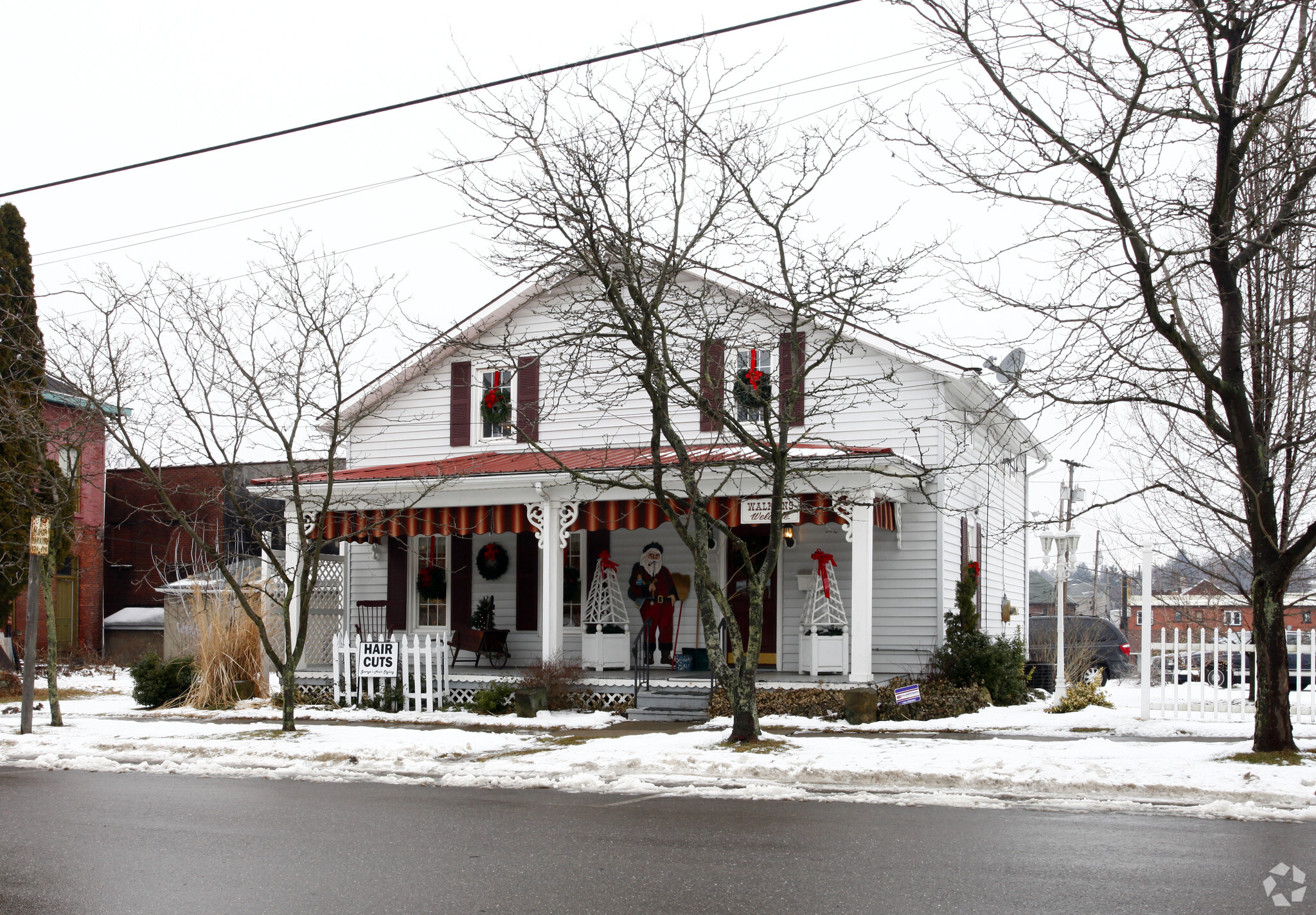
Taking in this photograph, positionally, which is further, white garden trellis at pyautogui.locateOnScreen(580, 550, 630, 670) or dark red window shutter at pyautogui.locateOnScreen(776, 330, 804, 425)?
white garden trellis at pyautogui.locateOnScreen(580, 550, 630, 670)

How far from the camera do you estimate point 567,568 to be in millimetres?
19453

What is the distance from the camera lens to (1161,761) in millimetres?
10203

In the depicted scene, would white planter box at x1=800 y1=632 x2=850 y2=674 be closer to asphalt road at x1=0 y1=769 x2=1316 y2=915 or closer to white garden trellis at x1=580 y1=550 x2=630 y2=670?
white garden trellis at x1=580 y1=550 x2=630 y2=670

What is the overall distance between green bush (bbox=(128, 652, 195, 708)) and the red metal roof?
10.2 ft

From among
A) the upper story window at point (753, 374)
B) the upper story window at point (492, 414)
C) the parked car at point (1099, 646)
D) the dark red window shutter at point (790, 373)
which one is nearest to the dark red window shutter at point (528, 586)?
the upper story window at point (492, 414)

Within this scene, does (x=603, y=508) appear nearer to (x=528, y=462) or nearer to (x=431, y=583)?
(x=528, y=462)

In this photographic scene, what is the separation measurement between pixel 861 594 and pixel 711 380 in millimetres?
4537

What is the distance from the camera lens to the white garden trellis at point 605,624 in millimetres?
17812

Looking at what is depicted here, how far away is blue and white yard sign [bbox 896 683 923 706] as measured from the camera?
584 inches

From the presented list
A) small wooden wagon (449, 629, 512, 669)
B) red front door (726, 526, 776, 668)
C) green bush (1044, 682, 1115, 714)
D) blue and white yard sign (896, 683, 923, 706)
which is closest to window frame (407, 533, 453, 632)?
small wooden wagon (449, 629, 512, 669)

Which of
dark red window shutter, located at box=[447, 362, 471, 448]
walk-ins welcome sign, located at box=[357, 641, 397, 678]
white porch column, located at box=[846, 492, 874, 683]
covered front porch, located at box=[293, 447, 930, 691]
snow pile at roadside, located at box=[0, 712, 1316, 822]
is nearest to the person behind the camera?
snow pile at roadside, located at box=[0, 712, 1316, 822]

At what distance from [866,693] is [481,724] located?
15.6ft

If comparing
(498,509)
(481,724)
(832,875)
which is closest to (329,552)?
(498,509)

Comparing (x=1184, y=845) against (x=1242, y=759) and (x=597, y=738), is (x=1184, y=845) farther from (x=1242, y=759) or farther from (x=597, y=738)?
(x=597, y=738)
